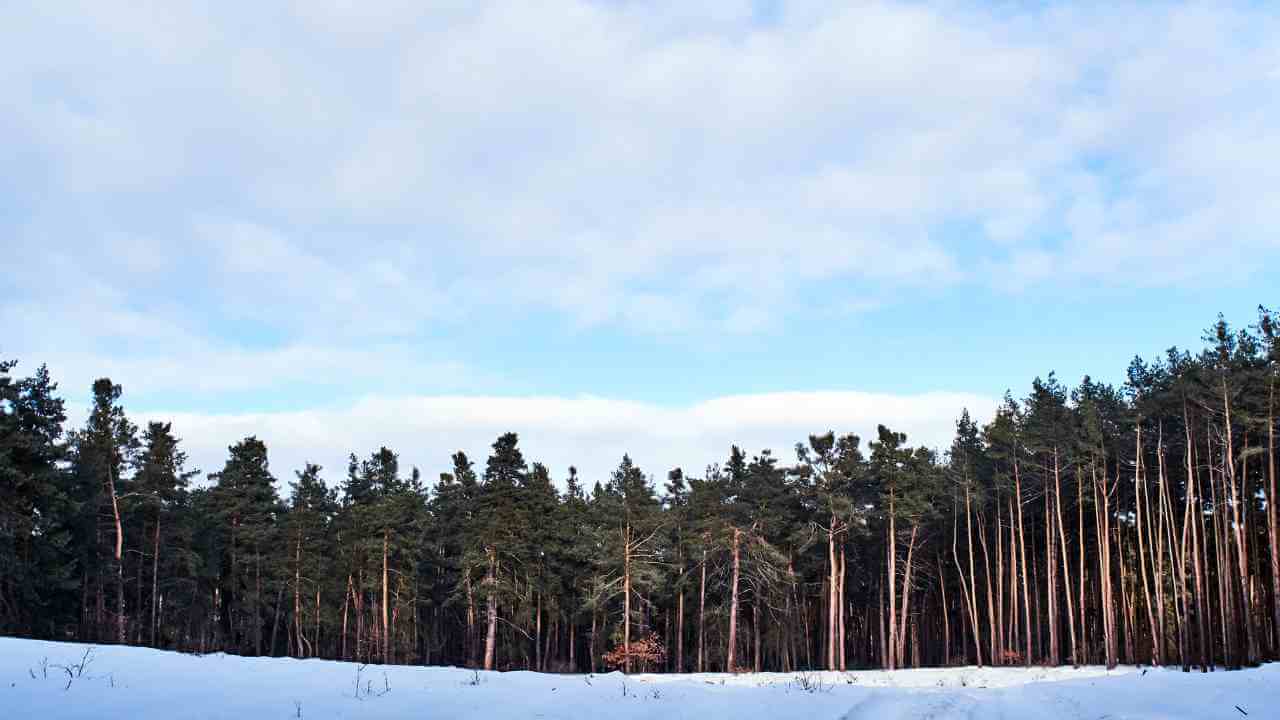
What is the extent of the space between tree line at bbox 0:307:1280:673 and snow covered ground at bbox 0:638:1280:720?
739 inches

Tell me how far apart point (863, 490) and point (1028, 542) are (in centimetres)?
1391

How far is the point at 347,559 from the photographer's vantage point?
61.6 m

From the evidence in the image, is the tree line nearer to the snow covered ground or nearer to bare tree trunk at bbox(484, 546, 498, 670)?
bare tree trunk at bbox(484, 546, 498, 670)

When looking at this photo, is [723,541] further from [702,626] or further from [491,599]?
[491,599]

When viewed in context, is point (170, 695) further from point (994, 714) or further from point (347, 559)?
point (347, 559)

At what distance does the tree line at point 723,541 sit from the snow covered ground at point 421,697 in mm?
18773

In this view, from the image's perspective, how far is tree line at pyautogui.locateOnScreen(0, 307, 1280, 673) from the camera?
38.9 m

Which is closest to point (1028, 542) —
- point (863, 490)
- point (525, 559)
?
point (863, 490)

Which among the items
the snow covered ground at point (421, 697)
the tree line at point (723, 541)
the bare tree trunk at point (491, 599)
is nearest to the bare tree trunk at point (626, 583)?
the tree line at point (723, 541)

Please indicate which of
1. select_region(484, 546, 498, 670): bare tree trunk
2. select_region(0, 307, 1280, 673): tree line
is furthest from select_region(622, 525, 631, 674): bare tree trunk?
select_region(484, 546, 498, 670): bare tree trunk

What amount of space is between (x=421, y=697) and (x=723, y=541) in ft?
121

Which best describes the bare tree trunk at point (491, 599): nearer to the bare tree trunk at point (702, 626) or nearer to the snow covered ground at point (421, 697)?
the bare tree trunk at point (702, 626)

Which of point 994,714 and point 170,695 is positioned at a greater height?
point 170,695

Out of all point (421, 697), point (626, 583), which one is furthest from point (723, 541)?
point (421, 697)
